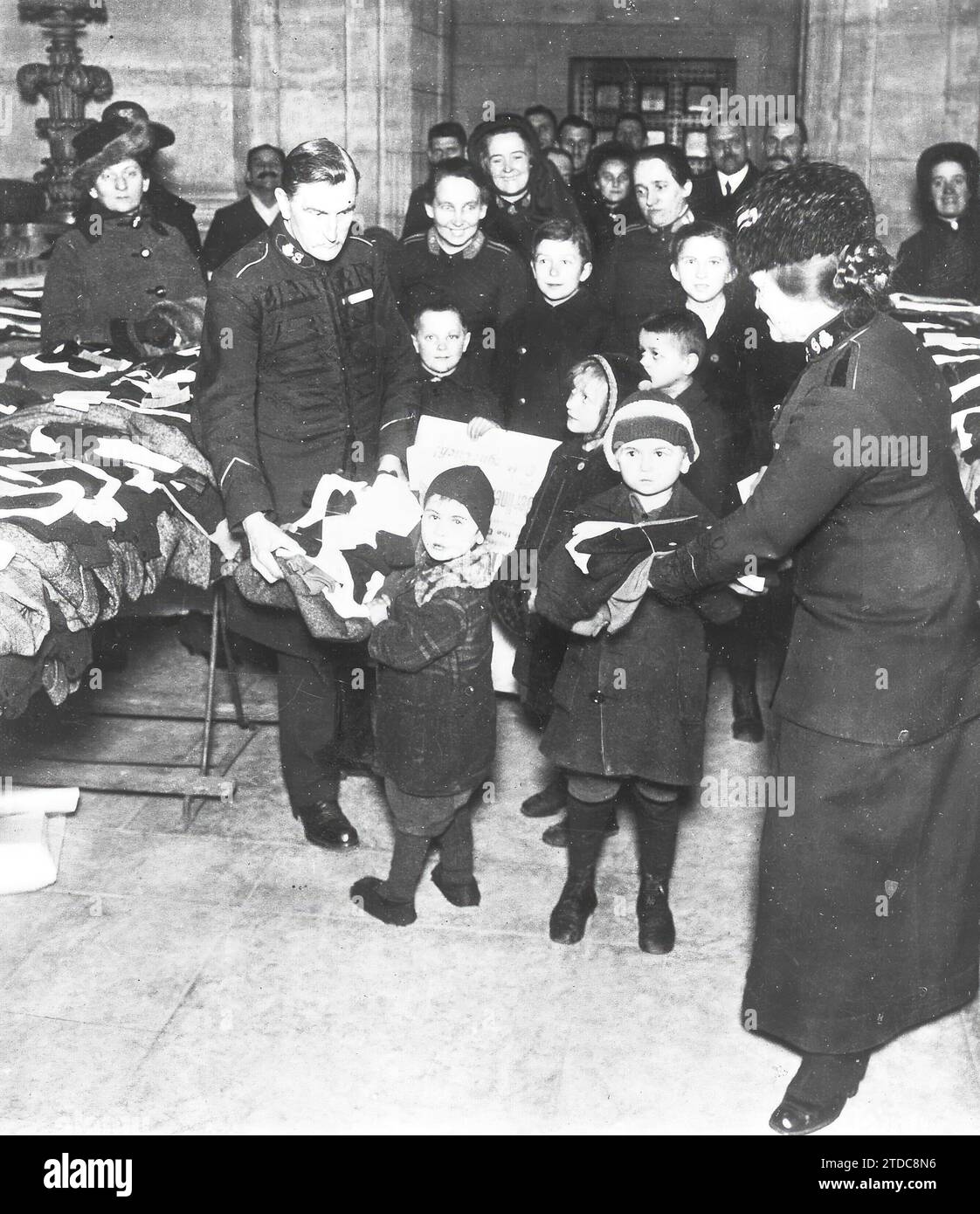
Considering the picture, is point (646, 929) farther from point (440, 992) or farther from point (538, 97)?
point (538, 97)

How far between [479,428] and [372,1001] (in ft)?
6.48

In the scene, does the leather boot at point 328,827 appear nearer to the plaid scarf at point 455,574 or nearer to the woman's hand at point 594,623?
the plaid scarf at point 455,574

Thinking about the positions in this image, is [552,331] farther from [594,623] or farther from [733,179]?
[733,179]

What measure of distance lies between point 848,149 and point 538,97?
3.59 m

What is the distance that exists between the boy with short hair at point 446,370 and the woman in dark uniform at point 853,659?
1854 millimetres

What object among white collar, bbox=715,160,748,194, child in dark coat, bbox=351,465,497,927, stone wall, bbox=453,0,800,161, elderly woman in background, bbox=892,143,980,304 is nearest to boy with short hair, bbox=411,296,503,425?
child in dark coat, bbox=351,465,497,927

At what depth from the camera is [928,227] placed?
24.3 feet

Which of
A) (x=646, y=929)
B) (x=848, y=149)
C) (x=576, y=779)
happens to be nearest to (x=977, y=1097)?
(x=646, y=929)

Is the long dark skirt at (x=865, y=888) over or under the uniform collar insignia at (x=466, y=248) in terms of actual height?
under

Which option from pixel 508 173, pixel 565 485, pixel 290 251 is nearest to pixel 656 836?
pixel 565 485

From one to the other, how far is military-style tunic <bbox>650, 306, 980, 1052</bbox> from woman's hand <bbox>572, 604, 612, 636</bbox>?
0.34 metres

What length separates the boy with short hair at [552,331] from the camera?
4836 mm

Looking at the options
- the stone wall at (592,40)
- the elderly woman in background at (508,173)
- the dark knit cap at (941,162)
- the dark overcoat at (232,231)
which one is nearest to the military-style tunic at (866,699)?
the elderly woman in background at (508,173)

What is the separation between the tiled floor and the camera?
3270 millimetres
